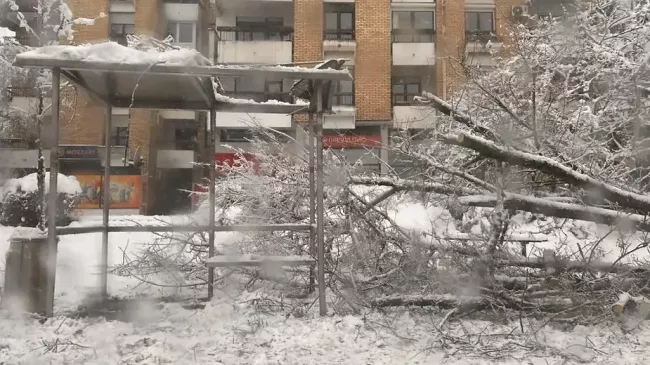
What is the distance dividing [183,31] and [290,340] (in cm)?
2286

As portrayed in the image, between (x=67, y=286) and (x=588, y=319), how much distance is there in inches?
221

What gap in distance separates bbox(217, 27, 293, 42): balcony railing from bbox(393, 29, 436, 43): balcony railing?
4579 millimetres

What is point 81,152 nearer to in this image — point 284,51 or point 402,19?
point 284,51

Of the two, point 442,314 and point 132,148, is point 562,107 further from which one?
point 132,148

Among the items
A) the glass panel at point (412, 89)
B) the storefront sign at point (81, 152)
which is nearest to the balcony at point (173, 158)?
the storefront sign at point (81, 152)

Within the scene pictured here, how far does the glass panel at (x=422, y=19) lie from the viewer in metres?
24.0

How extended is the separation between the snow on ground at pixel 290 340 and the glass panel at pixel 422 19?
20367 mm

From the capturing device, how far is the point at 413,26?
2408cm

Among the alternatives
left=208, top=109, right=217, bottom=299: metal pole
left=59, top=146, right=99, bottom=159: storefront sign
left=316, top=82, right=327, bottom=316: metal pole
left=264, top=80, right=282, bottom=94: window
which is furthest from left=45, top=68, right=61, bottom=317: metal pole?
left=264, top=80, right=282, bottom=94: window

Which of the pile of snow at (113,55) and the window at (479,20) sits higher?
the window at (479,20)

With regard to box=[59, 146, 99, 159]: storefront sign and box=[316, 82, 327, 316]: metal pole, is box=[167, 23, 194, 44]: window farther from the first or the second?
box=[316, 82, 327, 316]: metal pole

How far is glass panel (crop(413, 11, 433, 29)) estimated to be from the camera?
24.0 m

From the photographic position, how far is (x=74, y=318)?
523cm

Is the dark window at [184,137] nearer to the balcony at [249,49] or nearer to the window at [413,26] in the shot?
the balcony at [249,49]
